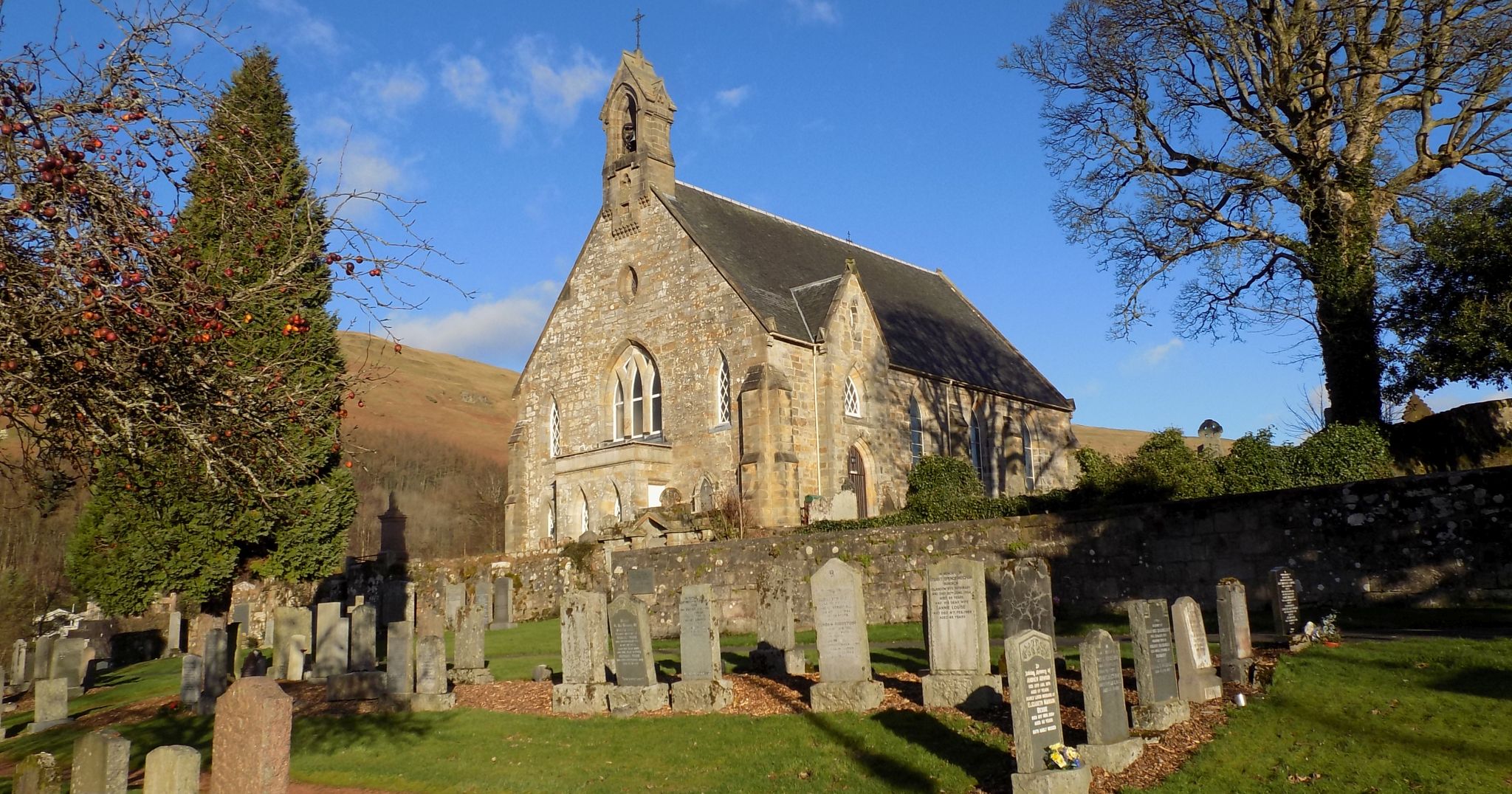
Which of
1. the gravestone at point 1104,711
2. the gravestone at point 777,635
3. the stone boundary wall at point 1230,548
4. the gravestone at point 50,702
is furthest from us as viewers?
the gravestone at point 50,702

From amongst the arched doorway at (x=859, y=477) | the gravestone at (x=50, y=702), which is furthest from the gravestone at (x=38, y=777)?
the arched doorway at (x=859, y=477)

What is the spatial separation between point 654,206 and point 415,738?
2407cm

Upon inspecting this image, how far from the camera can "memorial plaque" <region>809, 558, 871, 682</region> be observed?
503 inches

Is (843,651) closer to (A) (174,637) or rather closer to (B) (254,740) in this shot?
(B) (254,740)

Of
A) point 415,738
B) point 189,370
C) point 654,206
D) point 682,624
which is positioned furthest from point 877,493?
point 189,370

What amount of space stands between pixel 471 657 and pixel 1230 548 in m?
12.5

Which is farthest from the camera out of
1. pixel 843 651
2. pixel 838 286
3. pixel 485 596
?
pixel 838 286

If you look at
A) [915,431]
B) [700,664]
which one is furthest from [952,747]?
[915,431]

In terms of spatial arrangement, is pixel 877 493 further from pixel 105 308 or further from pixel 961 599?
pixel 105 308

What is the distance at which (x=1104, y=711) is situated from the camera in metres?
9.60

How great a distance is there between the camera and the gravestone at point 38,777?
6.86 m

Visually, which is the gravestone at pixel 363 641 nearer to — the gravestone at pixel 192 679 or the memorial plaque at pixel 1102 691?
the gravestone at pixel 192 679

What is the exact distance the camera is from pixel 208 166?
24.8ft

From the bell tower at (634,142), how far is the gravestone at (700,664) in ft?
74.8
